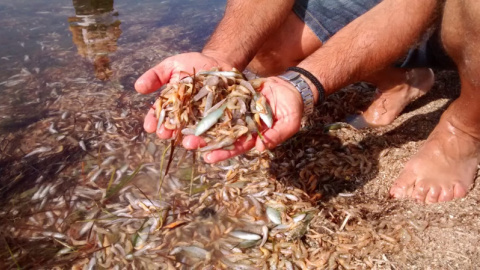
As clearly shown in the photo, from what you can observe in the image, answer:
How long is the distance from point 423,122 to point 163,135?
265 centimetres

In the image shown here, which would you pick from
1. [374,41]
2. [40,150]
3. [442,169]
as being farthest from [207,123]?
[40,150]

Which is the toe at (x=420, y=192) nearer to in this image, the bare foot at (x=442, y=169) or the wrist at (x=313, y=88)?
the bare foot at (x=442, y=169)

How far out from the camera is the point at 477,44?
226 cm

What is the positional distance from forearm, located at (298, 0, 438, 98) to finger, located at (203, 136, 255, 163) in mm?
850

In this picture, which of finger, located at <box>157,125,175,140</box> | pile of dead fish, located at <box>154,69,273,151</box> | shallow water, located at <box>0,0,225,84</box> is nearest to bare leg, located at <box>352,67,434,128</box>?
pile of dead fish, located at <box>154,69,273,151</box>

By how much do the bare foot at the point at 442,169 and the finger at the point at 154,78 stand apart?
6.18ft

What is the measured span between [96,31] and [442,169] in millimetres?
6356

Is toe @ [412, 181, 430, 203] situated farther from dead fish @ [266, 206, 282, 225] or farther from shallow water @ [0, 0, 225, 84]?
shallow water @ [0, 0, 225, 84]

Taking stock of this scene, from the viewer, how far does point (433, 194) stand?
2631mm

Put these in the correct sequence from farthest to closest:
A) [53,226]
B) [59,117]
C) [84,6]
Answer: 1. [84,6]
2. [59,117]
3. [53,226]

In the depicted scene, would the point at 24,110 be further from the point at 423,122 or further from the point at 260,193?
the point at 423,122

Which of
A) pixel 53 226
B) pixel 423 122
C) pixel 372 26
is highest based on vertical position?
pixel 372 26

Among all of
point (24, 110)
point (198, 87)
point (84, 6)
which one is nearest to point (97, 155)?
point (24, 110)

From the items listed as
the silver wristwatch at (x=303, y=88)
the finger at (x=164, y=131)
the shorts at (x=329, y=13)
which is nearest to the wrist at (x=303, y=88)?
the silver wristwatch at (x=303, y=88)
